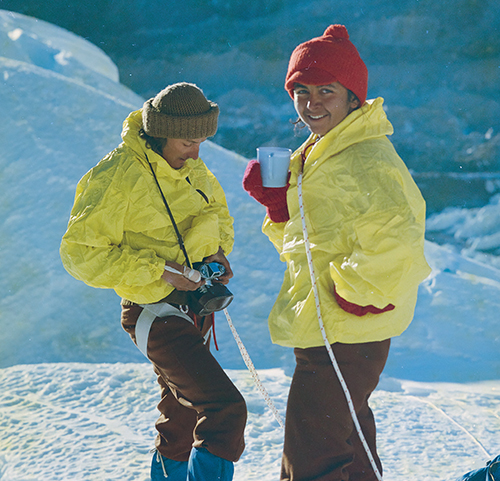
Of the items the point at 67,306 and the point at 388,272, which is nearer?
the point at 388,272

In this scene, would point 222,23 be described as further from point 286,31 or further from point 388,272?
point 388,272

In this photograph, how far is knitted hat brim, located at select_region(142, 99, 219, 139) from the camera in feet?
5.08

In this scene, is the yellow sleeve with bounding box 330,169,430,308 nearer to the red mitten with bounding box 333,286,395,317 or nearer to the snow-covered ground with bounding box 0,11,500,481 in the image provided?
the red mitten with bounding box 333,286,395,317

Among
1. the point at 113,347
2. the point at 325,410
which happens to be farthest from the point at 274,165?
the point at 113,347

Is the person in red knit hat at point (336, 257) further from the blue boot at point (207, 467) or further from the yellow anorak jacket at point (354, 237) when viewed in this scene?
the blue boot at point (207, 467)

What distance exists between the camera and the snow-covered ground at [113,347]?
2.20 m

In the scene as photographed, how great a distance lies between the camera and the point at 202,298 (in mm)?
1618

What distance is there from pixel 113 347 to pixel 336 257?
2.16 metres

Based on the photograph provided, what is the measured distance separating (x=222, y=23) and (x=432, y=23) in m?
4.44

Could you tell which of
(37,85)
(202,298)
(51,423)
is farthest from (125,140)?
(37,85)

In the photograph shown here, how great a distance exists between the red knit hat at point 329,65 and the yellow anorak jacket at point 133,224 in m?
0.44

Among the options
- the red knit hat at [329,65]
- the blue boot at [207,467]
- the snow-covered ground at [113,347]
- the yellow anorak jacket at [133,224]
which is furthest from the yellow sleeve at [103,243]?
the snow-covered ground at [113,347]

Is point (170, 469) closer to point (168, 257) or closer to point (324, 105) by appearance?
point (168, 257)

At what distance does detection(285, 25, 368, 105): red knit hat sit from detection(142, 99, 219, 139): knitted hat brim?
265mm
